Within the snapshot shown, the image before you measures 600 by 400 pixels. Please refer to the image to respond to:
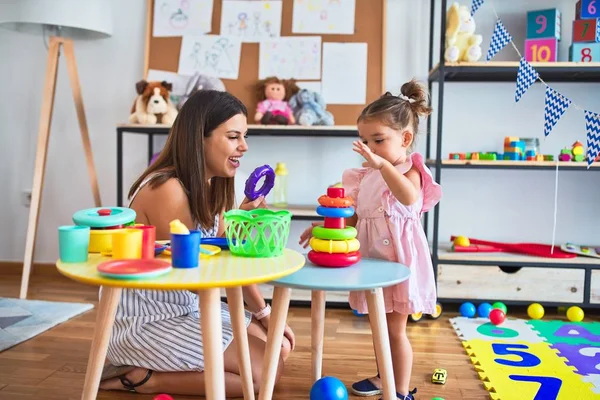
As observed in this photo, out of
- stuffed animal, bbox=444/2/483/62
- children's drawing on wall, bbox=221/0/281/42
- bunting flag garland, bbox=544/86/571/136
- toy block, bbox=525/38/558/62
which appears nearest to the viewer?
bunting flag garland, bbox=544/86/571/136

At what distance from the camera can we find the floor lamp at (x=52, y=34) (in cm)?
279

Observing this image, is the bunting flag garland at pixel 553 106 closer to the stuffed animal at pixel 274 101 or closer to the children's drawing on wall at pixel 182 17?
Result: the stuffed animal at pixel 274 101

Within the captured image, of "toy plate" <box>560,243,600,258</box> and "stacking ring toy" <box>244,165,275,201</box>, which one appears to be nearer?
"stacking ring toy" <box>244,165,275,201</box>

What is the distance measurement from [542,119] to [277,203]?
4.47ft

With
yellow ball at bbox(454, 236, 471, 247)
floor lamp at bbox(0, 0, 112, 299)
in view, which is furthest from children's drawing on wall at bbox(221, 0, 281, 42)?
yellow ball at bbox(454, 236, 471, 247)

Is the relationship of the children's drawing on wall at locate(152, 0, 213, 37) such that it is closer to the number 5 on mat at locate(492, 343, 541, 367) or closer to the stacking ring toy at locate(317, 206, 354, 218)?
the stacking ring toy at locate(317, 206, 354, 218)

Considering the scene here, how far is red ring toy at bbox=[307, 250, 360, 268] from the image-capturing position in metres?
1.48

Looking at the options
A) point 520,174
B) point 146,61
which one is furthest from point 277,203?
point 520,174

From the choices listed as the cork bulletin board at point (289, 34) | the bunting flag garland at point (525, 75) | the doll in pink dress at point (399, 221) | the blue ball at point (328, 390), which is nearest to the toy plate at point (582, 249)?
the bunting flag garland at point (525, 75)

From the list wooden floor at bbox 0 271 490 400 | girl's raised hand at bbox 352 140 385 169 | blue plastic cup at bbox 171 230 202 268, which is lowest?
wooden floor at bbox 0 271 490 400

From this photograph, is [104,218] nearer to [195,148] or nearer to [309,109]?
[195,148]

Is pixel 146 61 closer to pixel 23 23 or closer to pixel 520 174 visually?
pixel 23 23

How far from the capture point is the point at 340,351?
2238 mm

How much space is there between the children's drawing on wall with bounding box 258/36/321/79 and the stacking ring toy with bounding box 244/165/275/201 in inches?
58.2
